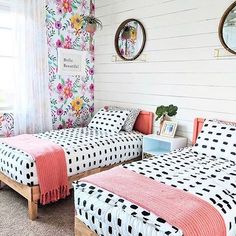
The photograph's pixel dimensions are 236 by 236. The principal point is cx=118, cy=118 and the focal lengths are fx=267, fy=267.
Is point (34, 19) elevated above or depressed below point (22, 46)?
above

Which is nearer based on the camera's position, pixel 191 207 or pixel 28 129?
pixel 191 207

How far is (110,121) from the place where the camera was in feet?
11.0

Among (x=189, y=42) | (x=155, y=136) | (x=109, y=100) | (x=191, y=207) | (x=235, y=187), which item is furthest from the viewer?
(x=109, y=100)

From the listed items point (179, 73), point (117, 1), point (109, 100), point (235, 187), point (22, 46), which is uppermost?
point (117, 1)

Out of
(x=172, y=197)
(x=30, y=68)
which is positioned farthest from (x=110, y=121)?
(x=172, y=197)

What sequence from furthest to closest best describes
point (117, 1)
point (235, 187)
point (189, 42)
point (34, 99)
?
1. point (117, 1)
2. point (34, 99)
3. point (189, 42)
4. point (235, 187)

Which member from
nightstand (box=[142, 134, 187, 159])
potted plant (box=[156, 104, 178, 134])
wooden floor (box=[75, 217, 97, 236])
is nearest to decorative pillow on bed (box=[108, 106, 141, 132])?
nightstand (box=[142, 134, 187, 159])

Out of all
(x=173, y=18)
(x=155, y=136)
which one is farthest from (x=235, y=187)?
(x=173, y=18)

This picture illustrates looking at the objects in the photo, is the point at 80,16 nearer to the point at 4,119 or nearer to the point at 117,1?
the point at 117,1

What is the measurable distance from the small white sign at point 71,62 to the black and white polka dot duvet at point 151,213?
6.78 feet

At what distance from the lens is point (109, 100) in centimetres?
388

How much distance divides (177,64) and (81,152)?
1444 millimetres

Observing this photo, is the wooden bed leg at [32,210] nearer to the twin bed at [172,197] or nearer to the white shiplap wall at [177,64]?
the twin bed at [172,197]

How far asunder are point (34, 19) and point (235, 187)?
285 centimetres
